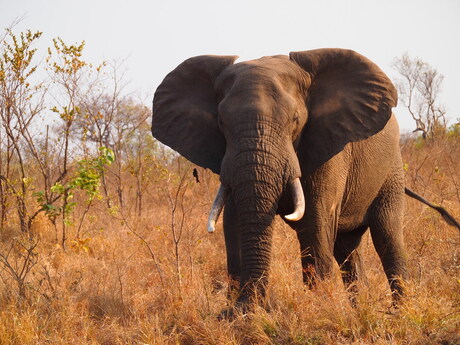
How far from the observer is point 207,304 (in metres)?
4.89

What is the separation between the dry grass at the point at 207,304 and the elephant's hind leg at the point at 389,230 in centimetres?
23

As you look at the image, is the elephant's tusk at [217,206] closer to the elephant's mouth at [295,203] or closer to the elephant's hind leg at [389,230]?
the elephant's mouth at [295,203]

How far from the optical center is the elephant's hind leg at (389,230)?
5.96 m

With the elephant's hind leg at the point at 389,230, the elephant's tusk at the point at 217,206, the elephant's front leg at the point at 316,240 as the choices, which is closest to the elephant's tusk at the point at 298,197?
the elephant's front leg at the point at 316,240

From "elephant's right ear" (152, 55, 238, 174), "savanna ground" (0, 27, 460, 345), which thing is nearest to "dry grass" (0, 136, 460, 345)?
"savanna ground" (0, 27, 460, 345)

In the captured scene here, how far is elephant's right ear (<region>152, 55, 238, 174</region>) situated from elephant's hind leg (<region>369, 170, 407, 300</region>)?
1785mm

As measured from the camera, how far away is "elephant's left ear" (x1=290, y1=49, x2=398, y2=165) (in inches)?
201

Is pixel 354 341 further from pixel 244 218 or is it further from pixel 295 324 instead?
pixel 244 218

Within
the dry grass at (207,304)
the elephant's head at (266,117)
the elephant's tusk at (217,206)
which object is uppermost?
the elephant's head at (266,117)

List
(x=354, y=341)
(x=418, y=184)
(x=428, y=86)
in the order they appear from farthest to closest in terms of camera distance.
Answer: (x=428, y=86) → (x=418, y=184) → (x=354, y=341)

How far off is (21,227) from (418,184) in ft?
21.5

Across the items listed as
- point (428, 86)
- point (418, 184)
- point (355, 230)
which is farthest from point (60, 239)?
point (428, 86)

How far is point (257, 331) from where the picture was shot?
431cm

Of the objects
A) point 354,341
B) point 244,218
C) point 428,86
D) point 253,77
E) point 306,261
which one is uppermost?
point 428,86
